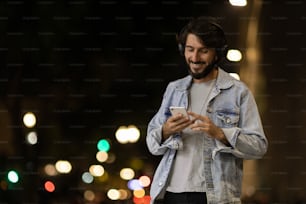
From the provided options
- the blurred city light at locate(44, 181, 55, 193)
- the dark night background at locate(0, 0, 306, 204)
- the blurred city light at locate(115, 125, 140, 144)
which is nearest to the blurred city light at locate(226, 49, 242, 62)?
the dark night background at locate(0, 0, 306, 204)

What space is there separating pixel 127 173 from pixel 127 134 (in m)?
0.18

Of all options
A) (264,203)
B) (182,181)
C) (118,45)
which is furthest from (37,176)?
(182,181)

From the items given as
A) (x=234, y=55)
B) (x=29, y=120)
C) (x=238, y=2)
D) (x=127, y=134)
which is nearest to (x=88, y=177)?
(x=127, y=134)

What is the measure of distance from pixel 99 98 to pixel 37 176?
45 cm

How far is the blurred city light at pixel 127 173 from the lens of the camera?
334 centimetres

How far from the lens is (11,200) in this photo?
339 centimetres

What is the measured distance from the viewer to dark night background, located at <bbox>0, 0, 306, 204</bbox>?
10.9 feet

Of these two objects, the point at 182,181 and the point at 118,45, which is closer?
the point at 182,181

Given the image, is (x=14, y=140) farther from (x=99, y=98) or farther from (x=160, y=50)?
(x=160, y=50)

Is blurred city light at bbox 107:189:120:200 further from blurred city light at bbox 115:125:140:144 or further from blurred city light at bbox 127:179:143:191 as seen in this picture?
blurred city light at bbox 115:125:140:144

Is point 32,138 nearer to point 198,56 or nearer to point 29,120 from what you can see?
point 29,120

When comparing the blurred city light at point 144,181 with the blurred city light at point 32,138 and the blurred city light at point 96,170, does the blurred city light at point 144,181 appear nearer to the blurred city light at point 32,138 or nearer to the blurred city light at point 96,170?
the blurred city light at point 96,170

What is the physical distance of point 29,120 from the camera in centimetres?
341

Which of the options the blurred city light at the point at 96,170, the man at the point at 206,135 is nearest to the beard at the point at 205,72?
the man at the point at 206,135
